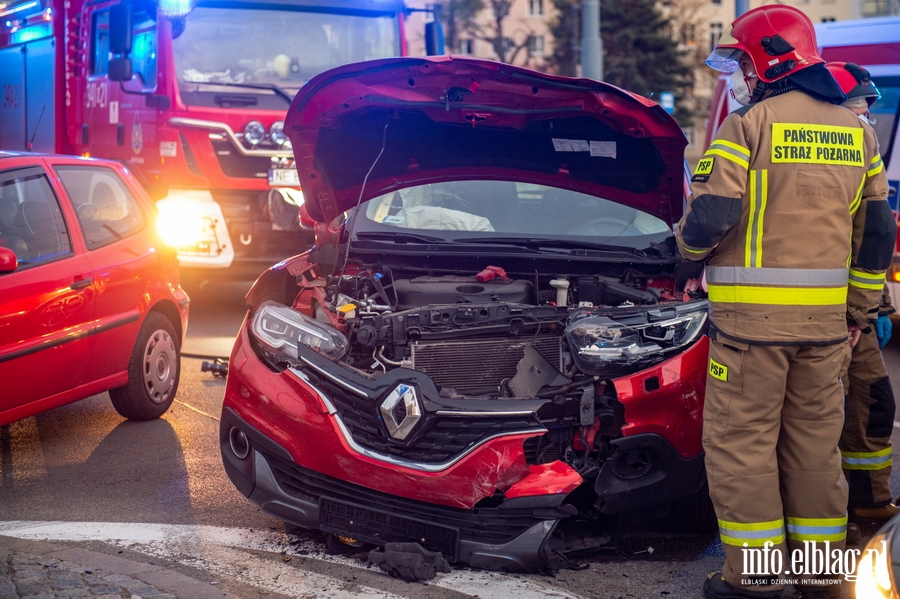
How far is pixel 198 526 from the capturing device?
14.9 feet

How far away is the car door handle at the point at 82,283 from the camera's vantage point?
220 inches

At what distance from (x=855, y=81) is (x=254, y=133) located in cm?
650

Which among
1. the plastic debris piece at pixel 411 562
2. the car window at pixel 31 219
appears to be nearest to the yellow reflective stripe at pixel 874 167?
the plastic debris piece at pixel 411 562

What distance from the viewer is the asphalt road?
3908 mm

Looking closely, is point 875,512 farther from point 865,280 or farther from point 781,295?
point 781,295

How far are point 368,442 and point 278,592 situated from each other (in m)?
0.63

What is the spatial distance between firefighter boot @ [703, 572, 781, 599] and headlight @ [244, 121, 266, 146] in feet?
23.1

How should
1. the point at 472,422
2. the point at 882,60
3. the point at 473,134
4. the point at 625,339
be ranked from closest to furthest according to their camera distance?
the point at 472,422
the point at 625,339
the point at 473,134
the point at 882,60

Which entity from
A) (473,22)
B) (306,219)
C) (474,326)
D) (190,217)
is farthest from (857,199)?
(473,22)

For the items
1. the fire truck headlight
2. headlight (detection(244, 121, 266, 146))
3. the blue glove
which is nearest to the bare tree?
headlight (detection(244, 121, 266, 146))

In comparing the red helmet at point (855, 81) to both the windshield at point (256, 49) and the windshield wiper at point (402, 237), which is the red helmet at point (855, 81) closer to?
the windshield wiper at point (402, 237)
